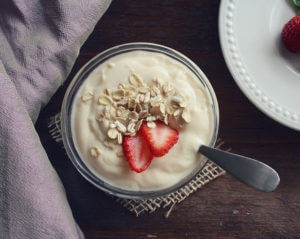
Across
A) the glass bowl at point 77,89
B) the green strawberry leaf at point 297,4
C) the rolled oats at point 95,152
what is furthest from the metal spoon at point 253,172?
the green strawberry leaf at point 297,4

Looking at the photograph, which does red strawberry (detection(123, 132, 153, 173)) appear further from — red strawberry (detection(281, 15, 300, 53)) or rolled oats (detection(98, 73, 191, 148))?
red strawberry (detection(281, 15, 300, 53))

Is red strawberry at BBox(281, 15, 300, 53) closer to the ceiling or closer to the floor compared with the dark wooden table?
closer to the ceiling

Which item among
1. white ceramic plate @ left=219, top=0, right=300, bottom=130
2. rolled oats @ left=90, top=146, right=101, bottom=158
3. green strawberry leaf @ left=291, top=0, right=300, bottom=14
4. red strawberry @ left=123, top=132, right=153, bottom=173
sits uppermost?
green strawberry leaf @ left=291, top=0, right=300, bottom=14

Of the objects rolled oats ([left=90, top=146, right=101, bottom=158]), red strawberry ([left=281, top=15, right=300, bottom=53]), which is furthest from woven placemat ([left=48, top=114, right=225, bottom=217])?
red strawberry ([left=281, top=15, right=300, bottom=53])

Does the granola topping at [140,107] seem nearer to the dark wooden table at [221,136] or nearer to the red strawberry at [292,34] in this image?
the dark wooden table at [221,136]

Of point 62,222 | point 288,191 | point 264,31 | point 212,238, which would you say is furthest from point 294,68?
point 62,222

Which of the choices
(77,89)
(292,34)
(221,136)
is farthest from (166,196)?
(292,34)
